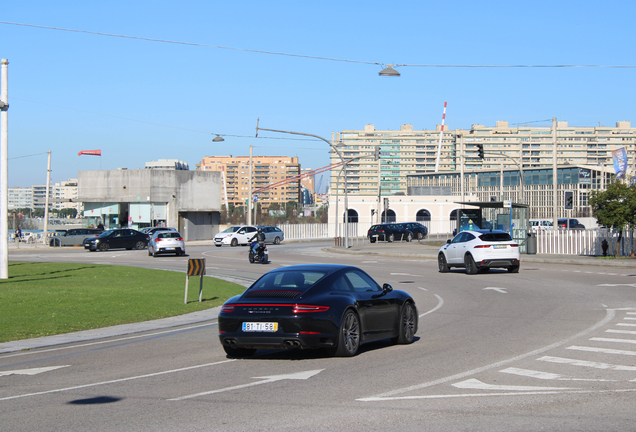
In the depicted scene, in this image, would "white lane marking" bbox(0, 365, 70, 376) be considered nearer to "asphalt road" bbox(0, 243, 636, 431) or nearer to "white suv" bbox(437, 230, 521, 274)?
"asphalt road" bbox(0, 243, 636, 431)

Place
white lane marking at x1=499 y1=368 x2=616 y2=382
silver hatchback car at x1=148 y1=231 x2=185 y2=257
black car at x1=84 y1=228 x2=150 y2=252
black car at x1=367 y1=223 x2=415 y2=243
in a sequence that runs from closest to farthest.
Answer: white lane marking at x1=499 y1=368 x2=616 y2=382 → silver hatchback car at x1=148 y1=231 x2=185 y2=257 → black car at x1=84 y1=228 x2=150 y2=252 → black car at x1=367 y1=223 x2=415 y2=243

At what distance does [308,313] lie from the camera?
9.38 meters

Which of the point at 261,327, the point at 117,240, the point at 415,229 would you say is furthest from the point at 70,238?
the point at 261,327

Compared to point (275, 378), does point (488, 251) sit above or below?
above

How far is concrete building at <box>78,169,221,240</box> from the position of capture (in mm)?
73312

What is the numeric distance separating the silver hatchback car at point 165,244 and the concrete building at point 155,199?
30859 mm

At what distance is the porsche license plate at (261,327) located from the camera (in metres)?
9.42

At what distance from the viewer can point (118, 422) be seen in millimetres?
6391

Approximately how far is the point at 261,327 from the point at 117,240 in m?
41.9

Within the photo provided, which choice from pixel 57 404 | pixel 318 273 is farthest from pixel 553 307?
pixel 57 404

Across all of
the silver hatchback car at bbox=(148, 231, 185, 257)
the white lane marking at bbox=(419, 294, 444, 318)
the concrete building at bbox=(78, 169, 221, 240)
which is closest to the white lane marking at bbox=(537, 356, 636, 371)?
the white lane marking at bbox=(419, 294, 444, 318)

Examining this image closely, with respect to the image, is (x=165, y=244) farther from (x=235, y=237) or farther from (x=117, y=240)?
(x=235, y=237)

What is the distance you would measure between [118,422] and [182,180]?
2723 inches

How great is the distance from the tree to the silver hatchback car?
2318 cm
